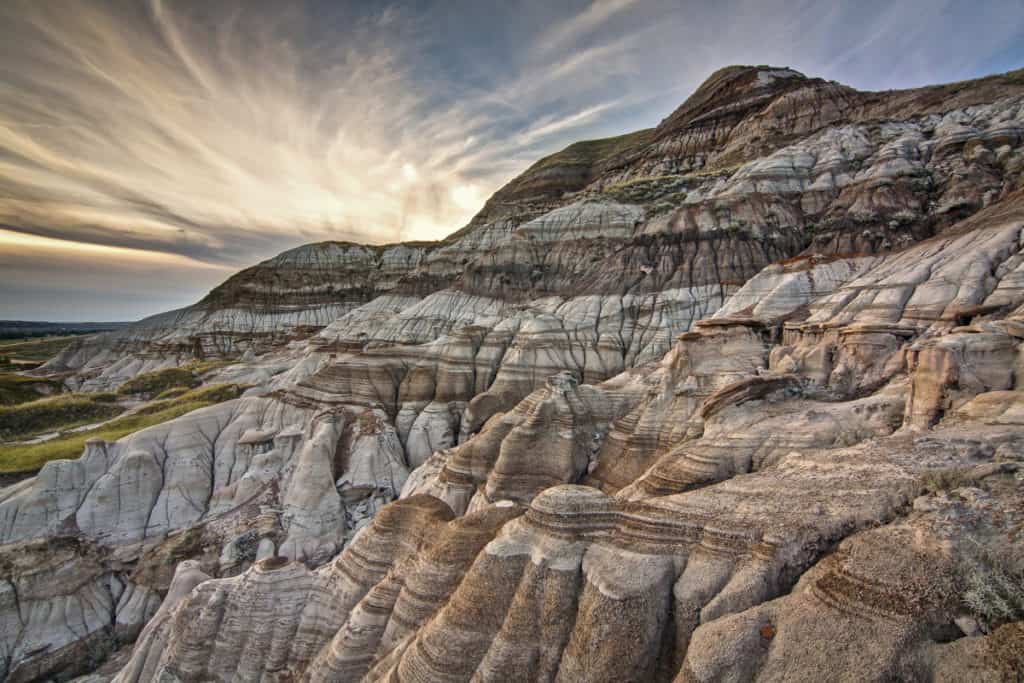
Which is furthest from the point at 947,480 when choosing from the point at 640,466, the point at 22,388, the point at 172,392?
the point at 22,388

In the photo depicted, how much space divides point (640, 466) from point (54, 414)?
1745 inches

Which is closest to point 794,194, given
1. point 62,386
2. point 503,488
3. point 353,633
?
point 503,488

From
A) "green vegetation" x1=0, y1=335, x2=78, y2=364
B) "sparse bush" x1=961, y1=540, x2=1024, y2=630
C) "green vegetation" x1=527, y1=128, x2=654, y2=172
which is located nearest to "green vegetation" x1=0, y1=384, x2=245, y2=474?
"sparse bush" x1=961, y1=540, x2=1024, y2=630

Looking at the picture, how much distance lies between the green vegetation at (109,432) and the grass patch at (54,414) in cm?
481

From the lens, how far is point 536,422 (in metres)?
16.3

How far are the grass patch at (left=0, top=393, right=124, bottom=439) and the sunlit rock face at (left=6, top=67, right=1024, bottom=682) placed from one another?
27.3 feet

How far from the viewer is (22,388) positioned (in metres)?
44.5

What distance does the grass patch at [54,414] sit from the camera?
104ft

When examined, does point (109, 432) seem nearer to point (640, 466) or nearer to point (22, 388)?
point (22, 388)

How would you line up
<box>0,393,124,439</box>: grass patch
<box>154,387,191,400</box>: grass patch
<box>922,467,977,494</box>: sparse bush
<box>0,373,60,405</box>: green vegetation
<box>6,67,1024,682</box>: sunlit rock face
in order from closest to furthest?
<box>6,67,1024,682</box>: sunlit rock face
<box>922,467,977,494</box>: sparse bush
<box>0,393,124,439</box>: grass patch
<box>154,387,191,400</box>: grass patch
<box>0,373,60,405</box>: green vegetation

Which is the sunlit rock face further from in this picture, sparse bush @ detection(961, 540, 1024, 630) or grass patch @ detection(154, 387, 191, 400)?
grass patch @ detection(154, 387, 191, 400)

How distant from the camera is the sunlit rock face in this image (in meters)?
5.52

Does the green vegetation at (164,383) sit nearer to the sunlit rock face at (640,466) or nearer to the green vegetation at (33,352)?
the sunlit rock face at (640,466)

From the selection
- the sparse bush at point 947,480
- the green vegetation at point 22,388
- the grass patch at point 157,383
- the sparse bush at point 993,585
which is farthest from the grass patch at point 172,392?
the sparse bush at point 993,585
